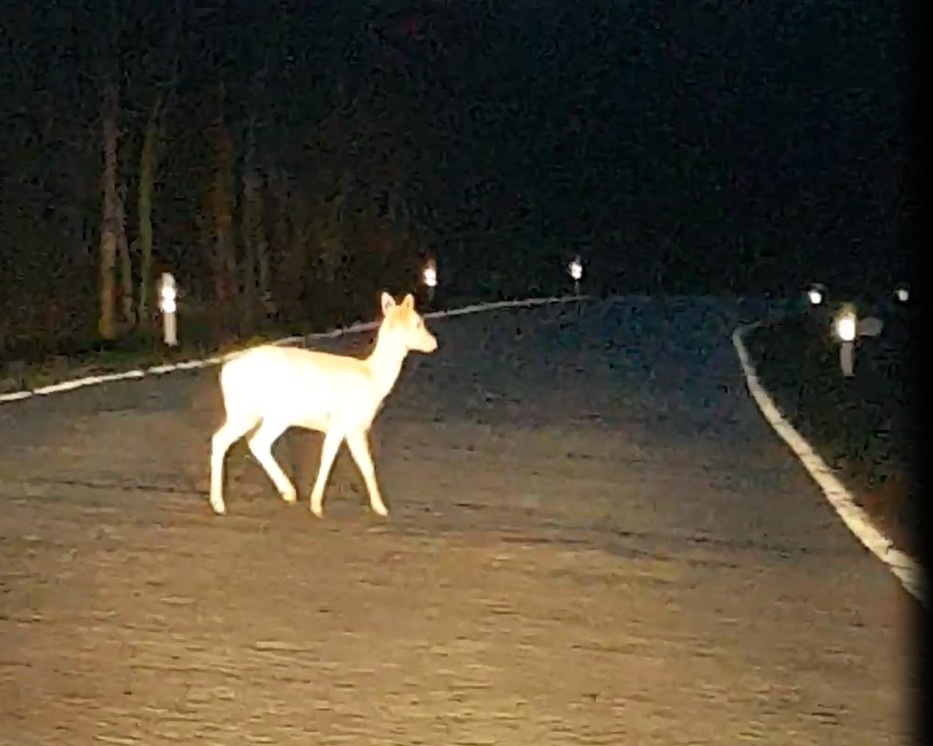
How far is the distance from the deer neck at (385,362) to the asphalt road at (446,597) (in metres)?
0.84

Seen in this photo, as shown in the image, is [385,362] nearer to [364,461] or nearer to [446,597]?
[364,461]

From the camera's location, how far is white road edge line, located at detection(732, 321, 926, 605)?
11.5 m

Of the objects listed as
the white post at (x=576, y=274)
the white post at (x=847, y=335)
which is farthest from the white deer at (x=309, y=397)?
the white post at (x=576, y=274)

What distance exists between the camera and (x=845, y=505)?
1445 cm

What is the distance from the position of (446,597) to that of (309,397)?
3.04 metres

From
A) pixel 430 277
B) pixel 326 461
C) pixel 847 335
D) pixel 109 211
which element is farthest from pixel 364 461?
pixel 430 277

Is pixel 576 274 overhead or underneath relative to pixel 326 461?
overhead

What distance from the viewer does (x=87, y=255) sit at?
37312mm

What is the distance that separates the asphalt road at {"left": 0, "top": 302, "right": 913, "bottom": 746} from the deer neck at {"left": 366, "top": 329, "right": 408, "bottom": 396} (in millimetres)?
835

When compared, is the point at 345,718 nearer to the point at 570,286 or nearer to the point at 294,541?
the point at 294,541

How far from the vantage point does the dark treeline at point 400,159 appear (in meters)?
36.5

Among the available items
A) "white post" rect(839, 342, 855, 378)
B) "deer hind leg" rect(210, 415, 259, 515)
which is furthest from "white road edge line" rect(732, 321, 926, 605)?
"deer hind leg" rect(210, 415, 259, 515)

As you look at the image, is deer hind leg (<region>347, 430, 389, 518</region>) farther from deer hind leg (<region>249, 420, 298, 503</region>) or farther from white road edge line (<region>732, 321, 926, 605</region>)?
white road edge line (<region>732, 321, 926, 605</region>)

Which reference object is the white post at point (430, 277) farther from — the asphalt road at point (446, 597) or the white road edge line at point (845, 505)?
the asphalt road at point (446, 597)
